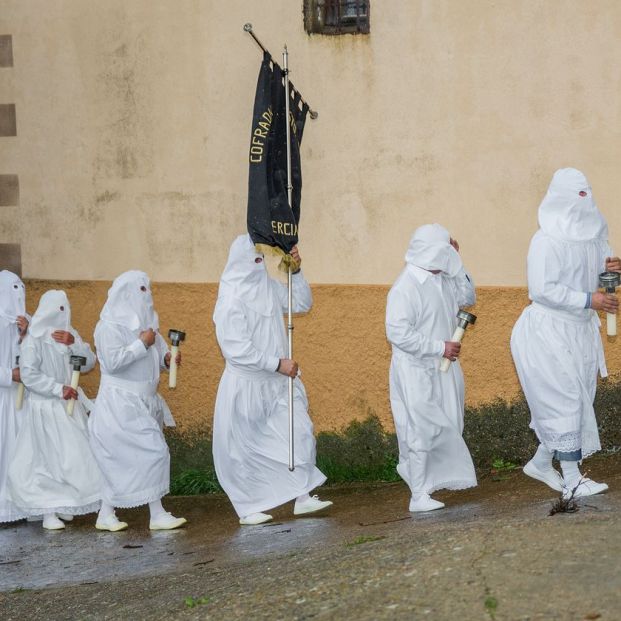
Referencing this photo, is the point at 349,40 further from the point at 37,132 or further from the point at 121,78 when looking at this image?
the point at 37,132

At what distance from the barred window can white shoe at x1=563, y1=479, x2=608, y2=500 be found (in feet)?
14.1

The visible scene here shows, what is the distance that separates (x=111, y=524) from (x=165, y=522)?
17.0 inches

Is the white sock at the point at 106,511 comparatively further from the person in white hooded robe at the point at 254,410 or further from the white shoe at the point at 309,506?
the white shoe at the point at 309,506

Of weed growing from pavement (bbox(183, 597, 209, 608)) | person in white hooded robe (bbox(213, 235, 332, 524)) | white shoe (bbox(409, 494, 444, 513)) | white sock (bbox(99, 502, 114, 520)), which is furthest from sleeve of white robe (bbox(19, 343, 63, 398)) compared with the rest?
weed growing from pavement (bbox(183, 597, 209, 608))

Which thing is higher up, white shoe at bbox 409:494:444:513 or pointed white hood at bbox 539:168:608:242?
pointed white hood at bbox 539:168:608:242

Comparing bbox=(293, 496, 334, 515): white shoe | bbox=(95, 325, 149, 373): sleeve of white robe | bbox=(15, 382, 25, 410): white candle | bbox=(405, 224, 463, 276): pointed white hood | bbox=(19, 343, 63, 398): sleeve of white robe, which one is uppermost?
bbox=(405, 224, 463, 276): pointed white hood

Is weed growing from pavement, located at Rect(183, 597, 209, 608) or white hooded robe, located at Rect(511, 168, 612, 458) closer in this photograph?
weed growing from pavement, located at Rect(183, 597, 209, 608)

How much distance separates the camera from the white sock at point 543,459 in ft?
28.1

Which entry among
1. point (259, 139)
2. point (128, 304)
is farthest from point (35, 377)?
point (259, 139)

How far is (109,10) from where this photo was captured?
11.6 m

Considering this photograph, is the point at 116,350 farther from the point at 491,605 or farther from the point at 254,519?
the point at 491,605

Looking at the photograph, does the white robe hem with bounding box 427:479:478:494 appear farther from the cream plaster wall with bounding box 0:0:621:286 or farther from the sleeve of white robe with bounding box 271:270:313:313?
the cream plaster wall with bounding box 0:0:621:286

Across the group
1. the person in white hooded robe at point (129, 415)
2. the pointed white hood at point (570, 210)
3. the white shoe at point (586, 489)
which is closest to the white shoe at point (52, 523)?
the person in white hooded robe at point (129, 415)

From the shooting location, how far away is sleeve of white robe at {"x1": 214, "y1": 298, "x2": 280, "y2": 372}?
9.04 metres
